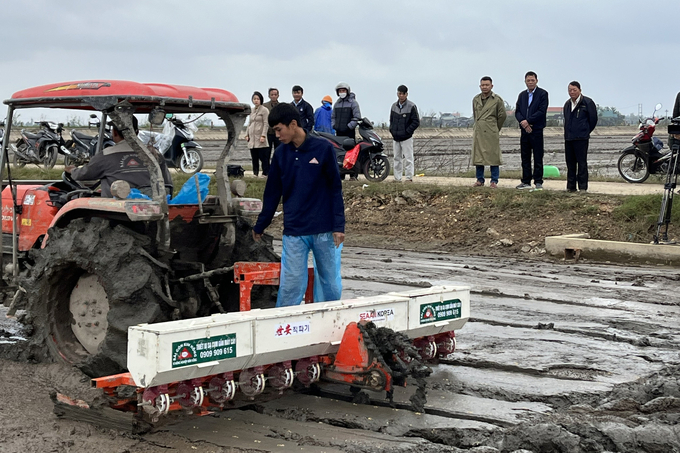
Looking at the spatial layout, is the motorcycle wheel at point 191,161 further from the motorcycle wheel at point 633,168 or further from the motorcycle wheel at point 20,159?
the motorcycle wheel at point 633,168

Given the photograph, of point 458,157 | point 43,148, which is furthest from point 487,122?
point 458,157

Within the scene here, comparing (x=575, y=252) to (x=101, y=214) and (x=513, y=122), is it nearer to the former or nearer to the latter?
(x=101, y=214)

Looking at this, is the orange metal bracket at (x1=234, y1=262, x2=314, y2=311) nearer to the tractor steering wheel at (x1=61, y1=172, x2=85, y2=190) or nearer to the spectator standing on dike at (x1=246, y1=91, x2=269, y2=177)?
the tractor steering wheel at (x1=61, y1=172, x2=85, y2=190)

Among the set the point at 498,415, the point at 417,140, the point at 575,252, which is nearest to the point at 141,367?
the point at 498,415

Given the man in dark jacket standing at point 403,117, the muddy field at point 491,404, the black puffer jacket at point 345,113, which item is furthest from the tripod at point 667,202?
the black puffer jacket at point 345,113

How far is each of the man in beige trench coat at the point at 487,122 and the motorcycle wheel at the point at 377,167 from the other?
9.23 ft

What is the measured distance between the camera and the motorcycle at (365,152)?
17.2 m

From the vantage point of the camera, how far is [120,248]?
592 centimetres

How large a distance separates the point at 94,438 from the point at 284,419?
1.16 metres

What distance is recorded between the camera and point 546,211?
45.2ft

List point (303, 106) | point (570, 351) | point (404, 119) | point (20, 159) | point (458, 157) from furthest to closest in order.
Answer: point (458, 157) < point (20, 159) < point (303, 106) < point (404, 119) < point (570, 351)

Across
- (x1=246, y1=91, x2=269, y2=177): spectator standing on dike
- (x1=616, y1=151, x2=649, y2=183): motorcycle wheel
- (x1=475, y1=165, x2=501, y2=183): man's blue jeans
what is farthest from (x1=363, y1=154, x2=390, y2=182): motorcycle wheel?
(x1=616, y1=151, x2=649, y2=183): motorcycle wheel

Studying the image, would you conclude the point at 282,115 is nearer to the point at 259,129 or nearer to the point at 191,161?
the point at 259,129

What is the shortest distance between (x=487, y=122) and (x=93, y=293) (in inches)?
392
